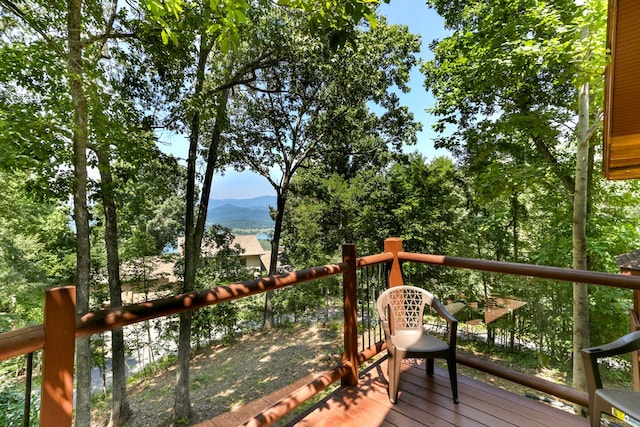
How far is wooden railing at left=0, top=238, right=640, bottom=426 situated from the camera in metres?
0.92

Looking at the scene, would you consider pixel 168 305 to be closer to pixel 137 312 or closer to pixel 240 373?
pixel 137 312

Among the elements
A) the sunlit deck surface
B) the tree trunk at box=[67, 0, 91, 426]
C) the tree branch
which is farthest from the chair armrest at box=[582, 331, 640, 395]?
the tree branch

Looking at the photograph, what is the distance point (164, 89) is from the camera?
5.99m

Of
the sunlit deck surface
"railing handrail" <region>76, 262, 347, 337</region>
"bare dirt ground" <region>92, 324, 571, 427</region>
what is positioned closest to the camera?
"railing handrail" <region>76, 262, 347, 337</region>

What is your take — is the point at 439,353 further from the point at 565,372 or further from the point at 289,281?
the point at 565,372

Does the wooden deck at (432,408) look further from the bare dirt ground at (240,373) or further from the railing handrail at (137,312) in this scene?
the bare dirt ground at (240,373)

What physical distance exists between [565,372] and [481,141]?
5509 mm

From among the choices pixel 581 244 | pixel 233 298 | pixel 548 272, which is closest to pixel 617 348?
pixel 548 272

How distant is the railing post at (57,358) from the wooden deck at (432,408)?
4.37 ft

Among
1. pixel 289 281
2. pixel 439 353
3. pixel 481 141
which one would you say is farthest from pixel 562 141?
pixel 289 281

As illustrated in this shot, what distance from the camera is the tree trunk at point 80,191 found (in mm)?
4199

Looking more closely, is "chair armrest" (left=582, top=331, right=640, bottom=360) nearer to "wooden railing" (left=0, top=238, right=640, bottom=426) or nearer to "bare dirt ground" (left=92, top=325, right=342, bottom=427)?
"wooden railing" (left=0, top=238, right=640, bottom=426)

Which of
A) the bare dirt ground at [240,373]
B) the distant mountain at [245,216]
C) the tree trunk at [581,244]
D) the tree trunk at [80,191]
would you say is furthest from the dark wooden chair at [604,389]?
the distant mountain at [245,216]

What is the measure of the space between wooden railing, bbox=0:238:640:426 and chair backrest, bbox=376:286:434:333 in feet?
0.72
